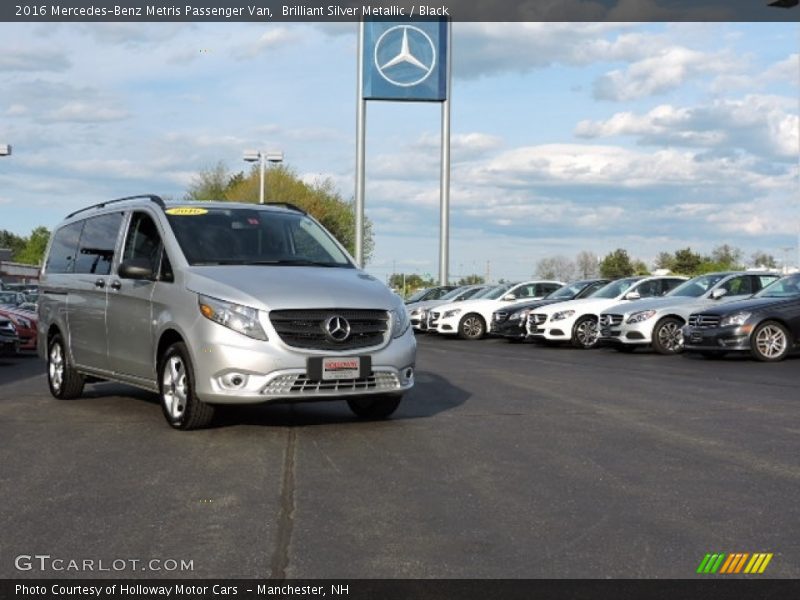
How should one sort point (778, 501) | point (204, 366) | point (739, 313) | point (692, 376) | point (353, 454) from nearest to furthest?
1. point (778, 501)
2. point (353, 454)
3. point (204, 366)
4. point (692, 376)
5. point (739, 313)

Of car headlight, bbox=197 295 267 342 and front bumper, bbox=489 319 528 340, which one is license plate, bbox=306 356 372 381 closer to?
car headlight, bbox=197 295 267 342

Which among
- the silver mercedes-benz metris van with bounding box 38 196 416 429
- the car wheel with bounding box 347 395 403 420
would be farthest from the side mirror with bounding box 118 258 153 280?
the car wheel with bounding box 347 395 403 420

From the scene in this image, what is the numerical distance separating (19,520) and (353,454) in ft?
8.58

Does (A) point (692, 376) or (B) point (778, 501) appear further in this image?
(A) point (692, 376)

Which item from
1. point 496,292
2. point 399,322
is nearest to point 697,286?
point 496,292

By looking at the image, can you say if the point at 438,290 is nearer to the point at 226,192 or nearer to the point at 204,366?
the point at 204,366

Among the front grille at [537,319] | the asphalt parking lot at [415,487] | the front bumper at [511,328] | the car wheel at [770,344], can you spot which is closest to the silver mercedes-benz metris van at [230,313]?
the asphalt parking lot at [415,487]

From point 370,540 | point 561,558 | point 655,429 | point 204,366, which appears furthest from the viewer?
point 655,429

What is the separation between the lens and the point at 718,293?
784 inches

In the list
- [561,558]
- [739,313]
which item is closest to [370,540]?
Answer: [561,558]

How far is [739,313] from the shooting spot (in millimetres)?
17922

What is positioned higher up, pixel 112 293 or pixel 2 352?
pixel 112 293

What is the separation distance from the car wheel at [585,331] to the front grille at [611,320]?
1.54 metres
